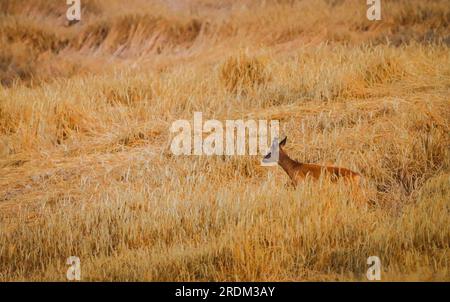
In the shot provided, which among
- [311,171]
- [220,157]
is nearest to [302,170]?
[311,171]

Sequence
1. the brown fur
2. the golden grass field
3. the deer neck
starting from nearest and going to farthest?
the golden grass field → the brown fur → the deer neck

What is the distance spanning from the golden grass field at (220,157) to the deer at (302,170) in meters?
0.11

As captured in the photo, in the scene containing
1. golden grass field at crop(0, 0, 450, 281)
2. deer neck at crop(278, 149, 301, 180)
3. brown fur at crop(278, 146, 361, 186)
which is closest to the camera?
golden grass field at crop(0, 0, 450, 281)

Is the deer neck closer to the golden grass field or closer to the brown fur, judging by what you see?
the brown fur

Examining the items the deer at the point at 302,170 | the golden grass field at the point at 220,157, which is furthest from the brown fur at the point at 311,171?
the golden grass field at the point at 220,157

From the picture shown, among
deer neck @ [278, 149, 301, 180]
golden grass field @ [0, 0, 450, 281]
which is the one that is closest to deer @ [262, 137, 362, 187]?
deer neck @ [278, 149, 301, 180]

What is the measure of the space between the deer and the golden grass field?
109 millimetres

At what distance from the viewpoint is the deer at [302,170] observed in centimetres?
771

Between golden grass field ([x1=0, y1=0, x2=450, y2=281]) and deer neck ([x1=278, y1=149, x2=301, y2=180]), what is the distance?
0.15 meters

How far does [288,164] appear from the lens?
816 centimetres

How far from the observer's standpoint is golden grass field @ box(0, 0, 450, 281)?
714 cm

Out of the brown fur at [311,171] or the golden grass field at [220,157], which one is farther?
the brown fur at [311,171]

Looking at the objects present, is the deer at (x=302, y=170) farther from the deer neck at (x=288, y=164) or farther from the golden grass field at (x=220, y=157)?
the golden grass field at (x=220, y=157)

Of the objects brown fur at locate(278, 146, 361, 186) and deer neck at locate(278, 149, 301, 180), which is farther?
deer neck at locate(278, 149, 301, 180)
